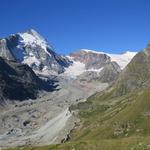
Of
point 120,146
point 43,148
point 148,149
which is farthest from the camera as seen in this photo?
point 43,148

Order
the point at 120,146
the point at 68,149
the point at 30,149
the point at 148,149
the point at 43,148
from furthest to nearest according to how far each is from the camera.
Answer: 1. the point at 30,149
2. the point at 43,148
3. the point at 68,149
4. the point at 120,146
5. the point at 148,149

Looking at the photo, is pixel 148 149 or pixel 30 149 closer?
pixel 148 149

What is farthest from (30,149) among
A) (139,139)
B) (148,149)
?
(148,149)

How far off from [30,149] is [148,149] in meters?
45.2

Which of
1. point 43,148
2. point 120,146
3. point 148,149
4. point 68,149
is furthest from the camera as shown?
point 43,148

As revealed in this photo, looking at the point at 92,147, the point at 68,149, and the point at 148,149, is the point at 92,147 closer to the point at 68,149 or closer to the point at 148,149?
the point at 68,149

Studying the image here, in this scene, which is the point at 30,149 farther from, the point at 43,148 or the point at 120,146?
the point at 120,146

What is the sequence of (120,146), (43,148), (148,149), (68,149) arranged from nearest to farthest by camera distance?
(148,149) → (120,146) → (68,149) → (43,148)

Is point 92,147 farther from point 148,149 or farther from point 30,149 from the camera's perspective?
point 30,149

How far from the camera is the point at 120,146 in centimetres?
9125

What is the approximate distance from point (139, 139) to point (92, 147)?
10.3 m

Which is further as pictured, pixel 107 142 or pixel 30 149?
pixel 30 149

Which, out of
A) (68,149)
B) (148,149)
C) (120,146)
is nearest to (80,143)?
(68,149)

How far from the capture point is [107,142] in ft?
318
